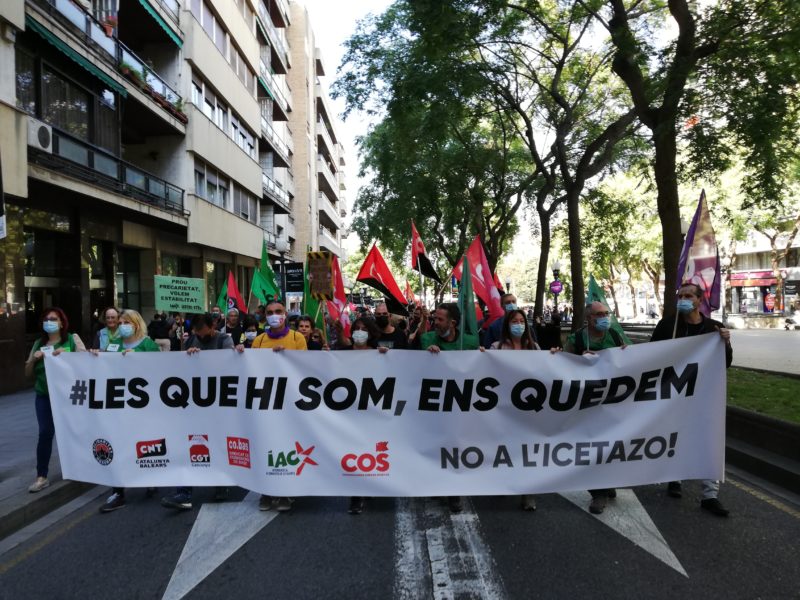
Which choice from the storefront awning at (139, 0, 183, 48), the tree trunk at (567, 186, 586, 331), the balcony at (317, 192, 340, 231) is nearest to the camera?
the tree trunk at (567, 186, 586, 331)

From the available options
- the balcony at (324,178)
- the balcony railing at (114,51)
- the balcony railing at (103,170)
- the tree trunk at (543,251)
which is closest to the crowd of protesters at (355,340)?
the balcony railing at (103,170)

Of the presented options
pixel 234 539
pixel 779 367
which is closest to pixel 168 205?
pixel 234 539

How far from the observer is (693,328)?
16.8 ft

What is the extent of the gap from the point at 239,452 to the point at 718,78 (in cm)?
951

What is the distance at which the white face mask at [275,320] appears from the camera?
5605 millimetres

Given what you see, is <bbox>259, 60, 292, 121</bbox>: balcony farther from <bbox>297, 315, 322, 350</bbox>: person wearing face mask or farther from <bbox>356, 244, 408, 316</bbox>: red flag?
<bbox>297, 315, 322, 350</bbox>: person wearing face mask

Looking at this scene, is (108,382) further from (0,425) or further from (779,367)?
(779,367)

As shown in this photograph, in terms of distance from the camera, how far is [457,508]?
15.9 ft

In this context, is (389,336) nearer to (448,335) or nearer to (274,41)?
(448,335)

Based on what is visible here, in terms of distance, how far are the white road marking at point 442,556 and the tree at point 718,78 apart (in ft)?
21.6

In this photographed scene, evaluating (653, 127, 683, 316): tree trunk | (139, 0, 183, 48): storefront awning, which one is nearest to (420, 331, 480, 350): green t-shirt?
(653, 127, 683, 316): tree trunk

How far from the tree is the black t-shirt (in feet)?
17.5

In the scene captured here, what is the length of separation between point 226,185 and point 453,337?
2049 cm

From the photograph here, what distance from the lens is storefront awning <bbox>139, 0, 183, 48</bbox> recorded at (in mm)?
15931
